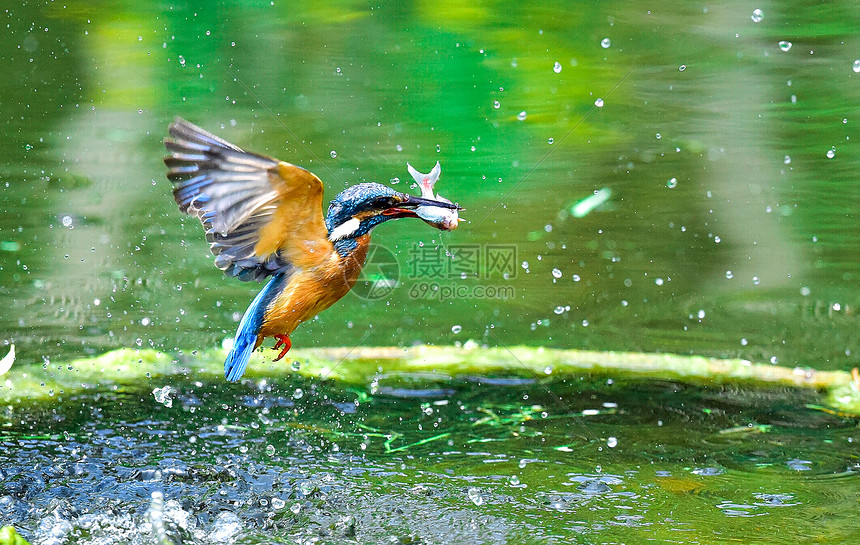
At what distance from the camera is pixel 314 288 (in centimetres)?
168

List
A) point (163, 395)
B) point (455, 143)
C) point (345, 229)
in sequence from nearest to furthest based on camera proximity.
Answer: point (345, 229) < point (163, 395) < point (455, 143)

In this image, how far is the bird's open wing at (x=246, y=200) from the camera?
1.49 meters

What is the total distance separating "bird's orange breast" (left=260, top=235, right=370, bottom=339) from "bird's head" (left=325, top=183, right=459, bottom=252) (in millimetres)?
36

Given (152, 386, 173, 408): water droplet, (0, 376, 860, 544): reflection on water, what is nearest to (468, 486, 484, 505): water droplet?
(0, 376, 860, 544): reflection on water

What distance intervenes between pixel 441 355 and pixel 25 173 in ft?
5.76

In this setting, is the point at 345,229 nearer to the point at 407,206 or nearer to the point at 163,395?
the point at 407,206

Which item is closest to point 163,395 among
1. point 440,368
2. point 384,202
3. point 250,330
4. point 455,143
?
point 250,330

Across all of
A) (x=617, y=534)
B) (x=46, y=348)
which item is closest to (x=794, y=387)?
(x=617, y=534)

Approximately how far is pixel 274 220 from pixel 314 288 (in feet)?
0.53

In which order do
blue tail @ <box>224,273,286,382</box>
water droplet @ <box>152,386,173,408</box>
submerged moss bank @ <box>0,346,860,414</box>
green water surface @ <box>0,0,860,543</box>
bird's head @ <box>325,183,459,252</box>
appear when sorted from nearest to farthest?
1. bird's head @ <box>325,183,459,252</box>
2. blue tail @ <box>224,273,286,382</box>
3. water droplet @ <box>152,386,173,408</box>
4. submerged moss bank @ <box>0,346,860,414</box>
5. green water surface @ <box>0,0,860,543</box>

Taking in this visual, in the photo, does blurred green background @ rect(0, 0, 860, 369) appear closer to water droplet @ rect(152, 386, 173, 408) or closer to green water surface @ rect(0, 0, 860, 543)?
green water surface @ rect(0, 0, 860, 543)

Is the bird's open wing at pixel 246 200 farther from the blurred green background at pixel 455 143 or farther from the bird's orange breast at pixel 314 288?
the blurred green background at pixel 455 143

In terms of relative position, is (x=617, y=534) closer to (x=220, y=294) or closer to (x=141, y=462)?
(x=141, y=462)

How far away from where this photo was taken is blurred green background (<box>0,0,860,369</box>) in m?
3.24
